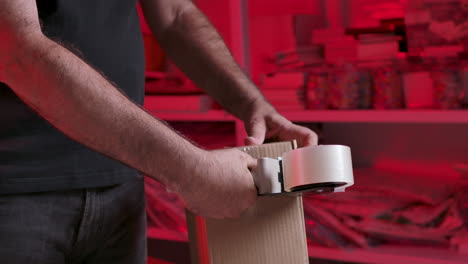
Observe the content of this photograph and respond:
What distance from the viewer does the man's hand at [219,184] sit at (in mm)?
852

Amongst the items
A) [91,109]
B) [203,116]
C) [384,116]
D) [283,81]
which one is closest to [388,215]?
[384,116]

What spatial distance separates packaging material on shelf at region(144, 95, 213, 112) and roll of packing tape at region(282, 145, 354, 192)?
133 centimetres

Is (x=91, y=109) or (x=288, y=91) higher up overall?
(x=288, y=91)

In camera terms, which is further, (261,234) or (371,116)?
(371,116)

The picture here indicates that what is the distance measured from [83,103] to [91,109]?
13 millimetres

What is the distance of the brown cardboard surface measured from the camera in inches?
37.4

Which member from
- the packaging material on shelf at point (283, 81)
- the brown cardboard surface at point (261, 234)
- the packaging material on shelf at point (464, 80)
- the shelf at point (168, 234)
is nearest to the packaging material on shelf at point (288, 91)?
the packaging material on shelf at point (283, 81)

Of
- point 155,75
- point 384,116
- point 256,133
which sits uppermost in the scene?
point 155,75

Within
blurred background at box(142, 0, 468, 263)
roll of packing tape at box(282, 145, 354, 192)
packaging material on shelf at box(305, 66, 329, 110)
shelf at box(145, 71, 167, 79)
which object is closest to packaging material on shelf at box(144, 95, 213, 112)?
blurred background at box(142, 0, 468, 263)

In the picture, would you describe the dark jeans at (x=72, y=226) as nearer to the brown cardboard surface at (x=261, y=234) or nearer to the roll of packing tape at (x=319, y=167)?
the brown cardboard surface at (x=261, y=234)

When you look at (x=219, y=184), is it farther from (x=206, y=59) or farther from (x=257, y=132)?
(x=206, y=59)

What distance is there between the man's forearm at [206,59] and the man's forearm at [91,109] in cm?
43

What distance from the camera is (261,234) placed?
3.13 feet

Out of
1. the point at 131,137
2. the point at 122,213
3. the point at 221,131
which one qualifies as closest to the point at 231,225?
the point at 131,137
